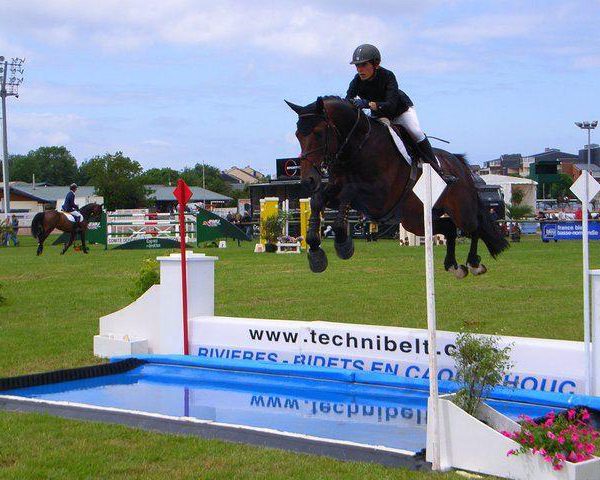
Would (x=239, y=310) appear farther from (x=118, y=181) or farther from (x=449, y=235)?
(x=118, y=181)

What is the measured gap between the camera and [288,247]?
77.0 feet

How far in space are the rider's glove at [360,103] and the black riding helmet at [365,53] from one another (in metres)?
0.30

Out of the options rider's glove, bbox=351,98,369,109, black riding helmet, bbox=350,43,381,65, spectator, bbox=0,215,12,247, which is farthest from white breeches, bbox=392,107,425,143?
spectator, bbox=0,215,12,247

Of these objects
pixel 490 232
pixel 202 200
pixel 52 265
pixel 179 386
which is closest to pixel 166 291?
pixel 179 386

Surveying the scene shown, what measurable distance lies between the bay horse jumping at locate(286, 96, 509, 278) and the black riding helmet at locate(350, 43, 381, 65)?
355 mm

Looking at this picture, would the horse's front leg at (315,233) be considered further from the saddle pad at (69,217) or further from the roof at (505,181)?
the roof at (505,181)

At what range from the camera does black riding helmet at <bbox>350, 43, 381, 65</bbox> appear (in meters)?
6.23

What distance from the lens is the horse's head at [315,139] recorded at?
19.2 ft

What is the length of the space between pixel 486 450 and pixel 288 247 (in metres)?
19.3

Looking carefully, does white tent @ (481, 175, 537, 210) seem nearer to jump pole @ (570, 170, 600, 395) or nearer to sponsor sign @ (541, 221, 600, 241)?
sponsor sign @ (541, 221, 600, 241)

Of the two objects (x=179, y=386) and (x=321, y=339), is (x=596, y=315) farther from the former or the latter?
(x=179, y=386)

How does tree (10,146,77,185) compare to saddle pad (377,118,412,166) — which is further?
tree (10,146,77,185)

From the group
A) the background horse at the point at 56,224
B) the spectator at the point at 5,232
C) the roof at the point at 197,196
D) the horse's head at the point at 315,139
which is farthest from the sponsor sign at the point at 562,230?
the roof at the point at 197,196

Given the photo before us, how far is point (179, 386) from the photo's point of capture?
6.91 meters
